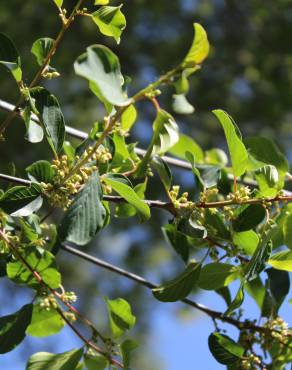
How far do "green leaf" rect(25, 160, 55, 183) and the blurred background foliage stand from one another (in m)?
4.28

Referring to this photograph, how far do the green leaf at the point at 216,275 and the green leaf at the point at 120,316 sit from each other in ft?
0.43

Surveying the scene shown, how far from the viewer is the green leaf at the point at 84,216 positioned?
867mm

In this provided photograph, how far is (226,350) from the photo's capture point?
115 centimetres

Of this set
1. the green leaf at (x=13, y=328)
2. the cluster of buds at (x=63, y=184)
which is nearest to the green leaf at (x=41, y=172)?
the cluster of buds at (x=63, y=184)

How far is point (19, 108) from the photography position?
3.41 feet

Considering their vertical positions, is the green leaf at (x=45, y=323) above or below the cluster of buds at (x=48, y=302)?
below

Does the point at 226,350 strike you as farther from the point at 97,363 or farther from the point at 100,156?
the point at 100,156

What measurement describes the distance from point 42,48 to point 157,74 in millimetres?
4390

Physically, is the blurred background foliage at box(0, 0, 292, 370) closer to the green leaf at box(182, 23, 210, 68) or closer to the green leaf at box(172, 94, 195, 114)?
the green leaf at box(172, 94, 195, 114)

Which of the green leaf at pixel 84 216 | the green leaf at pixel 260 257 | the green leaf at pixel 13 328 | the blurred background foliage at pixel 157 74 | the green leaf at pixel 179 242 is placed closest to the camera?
the green leaf at pixel 84 216

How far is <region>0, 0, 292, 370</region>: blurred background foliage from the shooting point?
5.54 m

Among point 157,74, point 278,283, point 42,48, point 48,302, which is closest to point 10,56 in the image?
point 42,48

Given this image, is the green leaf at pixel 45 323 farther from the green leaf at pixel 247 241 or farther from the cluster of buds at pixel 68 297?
the green leaf at pixel 247 241

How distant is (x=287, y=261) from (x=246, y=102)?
486 cm
